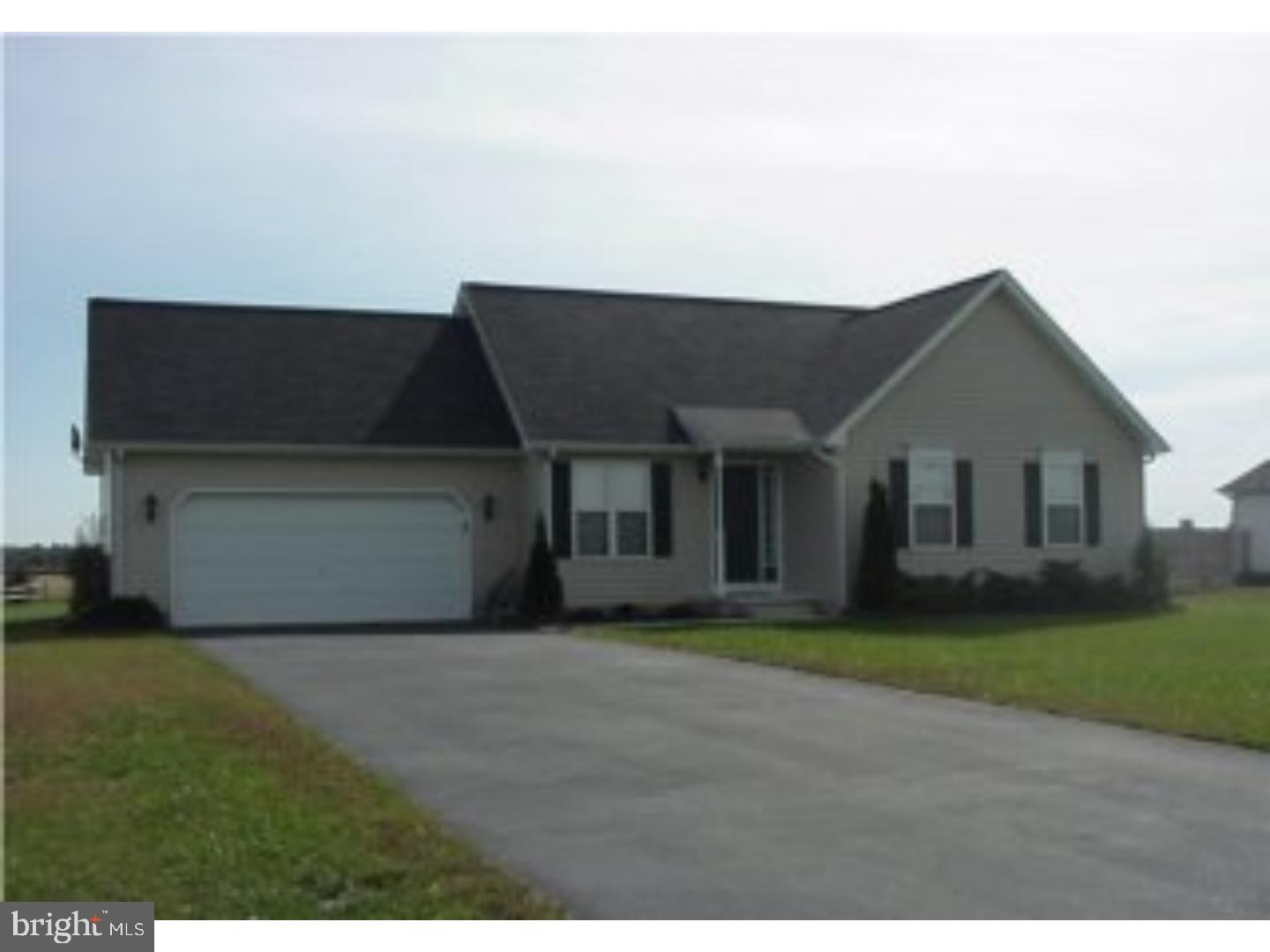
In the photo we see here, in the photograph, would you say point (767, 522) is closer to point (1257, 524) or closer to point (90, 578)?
point (90, 578)

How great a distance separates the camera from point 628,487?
87.0ft

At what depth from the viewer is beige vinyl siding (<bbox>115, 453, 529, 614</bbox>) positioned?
79.7 feet

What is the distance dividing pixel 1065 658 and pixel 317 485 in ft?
41.1

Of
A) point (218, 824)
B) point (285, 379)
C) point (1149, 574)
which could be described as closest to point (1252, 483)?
point (1149, 574)

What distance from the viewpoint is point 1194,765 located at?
10641 millimetres

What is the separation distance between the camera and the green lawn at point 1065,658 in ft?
42.7

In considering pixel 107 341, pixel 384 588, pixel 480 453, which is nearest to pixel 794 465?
pixel 480 453

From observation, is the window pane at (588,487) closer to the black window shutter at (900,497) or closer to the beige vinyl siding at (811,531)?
the beige vinyl siding at (811,531)

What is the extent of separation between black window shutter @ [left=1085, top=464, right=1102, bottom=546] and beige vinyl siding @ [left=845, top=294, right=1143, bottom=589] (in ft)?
0.46

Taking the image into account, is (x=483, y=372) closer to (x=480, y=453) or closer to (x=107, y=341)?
(x=480, y=453)

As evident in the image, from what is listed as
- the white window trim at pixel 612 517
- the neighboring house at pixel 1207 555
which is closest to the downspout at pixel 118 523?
the white window trim at pixel 612 517

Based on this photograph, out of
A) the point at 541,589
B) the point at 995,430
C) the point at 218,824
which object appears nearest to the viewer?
the point at 218,824

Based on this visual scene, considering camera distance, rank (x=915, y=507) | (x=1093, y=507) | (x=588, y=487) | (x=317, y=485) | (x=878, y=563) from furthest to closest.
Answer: (x=1093, y=507) → (x=915, y=507) → (x=588, y=487) → (x=878, y=563) → (x=317, y=485)

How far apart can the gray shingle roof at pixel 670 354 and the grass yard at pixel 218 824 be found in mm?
13540
